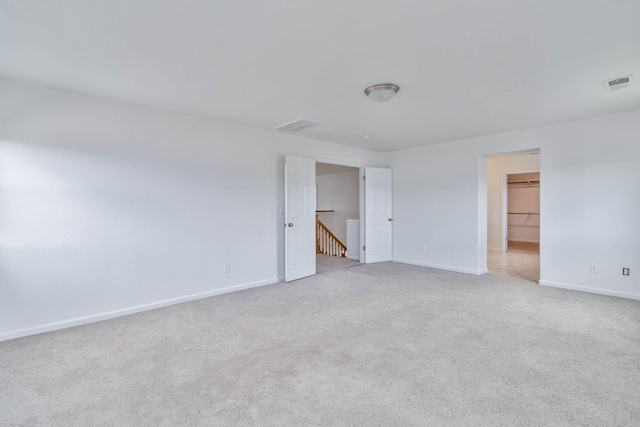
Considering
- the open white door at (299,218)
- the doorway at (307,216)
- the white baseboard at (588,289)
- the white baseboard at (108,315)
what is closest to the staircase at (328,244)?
the doorway at (307,216)

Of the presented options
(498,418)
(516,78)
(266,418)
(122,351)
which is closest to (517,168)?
(516,78)

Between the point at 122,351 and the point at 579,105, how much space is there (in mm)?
5581

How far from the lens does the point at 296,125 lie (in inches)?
173

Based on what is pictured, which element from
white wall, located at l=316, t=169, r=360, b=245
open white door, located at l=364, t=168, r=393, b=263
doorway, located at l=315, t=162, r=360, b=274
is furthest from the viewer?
white wall, located at l=316, t=169, r=360, b=245

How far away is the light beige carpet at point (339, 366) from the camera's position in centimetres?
178

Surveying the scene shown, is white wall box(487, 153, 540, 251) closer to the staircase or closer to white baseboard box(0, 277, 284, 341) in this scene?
the staircase

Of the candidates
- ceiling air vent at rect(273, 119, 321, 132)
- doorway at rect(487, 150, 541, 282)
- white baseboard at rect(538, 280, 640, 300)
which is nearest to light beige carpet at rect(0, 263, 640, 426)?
white baseboard at rect(538, 280, 640, 300)

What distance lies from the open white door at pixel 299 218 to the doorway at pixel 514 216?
3.49 m

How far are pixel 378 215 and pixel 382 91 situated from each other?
146 inches

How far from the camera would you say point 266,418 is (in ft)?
5.70

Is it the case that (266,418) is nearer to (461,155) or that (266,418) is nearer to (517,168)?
(461,155)

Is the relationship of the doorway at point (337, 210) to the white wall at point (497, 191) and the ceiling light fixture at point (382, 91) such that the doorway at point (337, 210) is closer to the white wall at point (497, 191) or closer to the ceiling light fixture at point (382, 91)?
the white wall at point (497, 191)

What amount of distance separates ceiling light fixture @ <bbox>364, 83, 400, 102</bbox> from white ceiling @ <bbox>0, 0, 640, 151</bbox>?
94mm

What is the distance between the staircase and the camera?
26.6 ft
